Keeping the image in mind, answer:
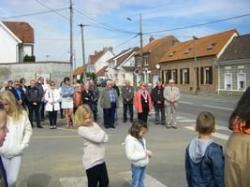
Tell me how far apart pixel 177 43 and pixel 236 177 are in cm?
8367

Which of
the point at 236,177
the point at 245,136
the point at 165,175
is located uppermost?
the point at 245,136

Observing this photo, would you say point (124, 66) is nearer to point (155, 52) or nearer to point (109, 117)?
point (155, 52)

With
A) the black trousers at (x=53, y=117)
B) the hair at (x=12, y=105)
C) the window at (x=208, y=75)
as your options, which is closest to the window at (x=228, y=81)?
the window at (x=208, y=75)

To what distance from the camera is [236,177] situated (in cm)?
378

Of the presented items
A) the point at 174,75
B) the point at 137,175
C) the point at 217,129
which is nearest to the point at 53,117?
the point at 217,129

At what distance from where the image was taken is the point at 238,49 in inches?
2405

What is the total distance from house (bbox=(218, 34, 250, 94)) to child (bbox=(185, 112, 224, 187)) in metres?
51.3

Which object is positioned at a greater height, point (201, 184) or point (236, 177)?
point (236, 177)

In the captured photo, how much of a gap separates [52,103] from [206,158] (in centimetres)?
1503

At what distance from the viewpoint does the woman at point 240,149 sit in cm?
374

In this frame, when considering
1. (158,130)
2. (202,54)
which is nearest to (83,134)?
(158,130)

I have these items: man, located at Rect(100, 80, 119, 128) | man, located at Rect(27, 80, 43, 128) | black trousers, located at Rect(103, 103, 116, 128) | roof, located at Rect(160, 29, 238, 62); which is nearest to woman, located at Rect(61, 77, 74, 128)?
man, located at Rect(27, 80, 43, 128)

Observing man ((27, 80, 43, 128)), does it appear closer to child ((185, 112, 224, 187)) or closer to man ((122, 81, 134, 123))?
man ((122, 81, 134, 123))

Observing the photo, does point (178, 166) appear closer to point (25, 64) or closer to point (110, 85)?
point (110, 85)
